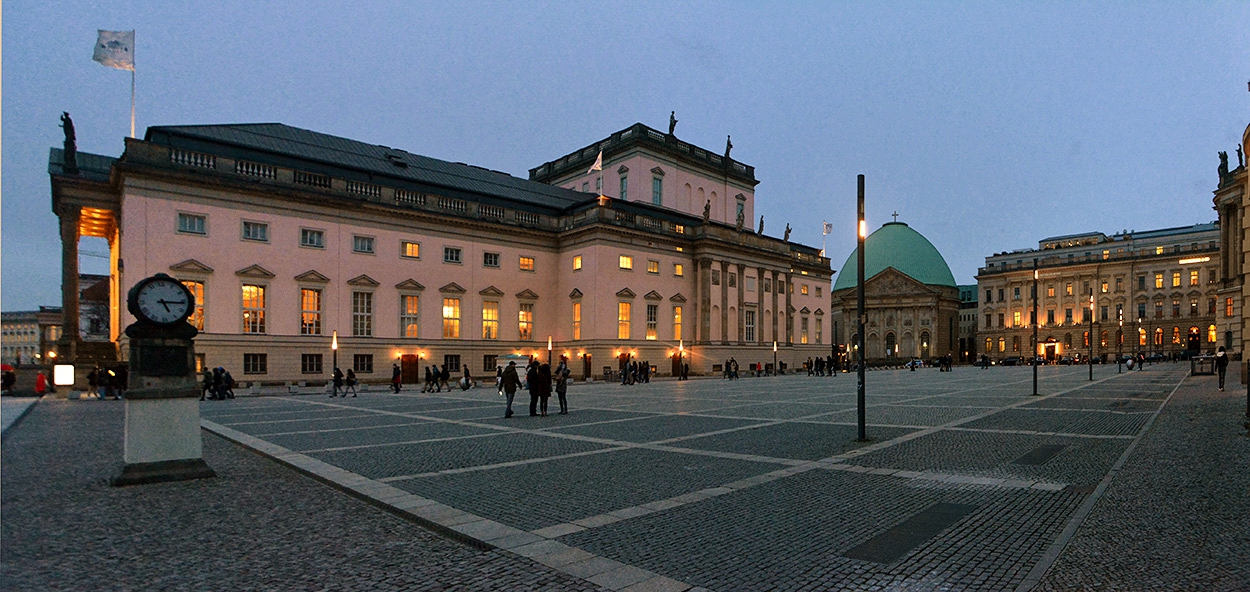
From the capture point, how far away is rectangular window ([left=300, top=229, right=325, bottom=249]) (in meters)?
42.9

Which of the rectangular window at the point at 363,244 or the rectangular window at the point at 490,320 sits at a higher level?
the rectangular window at the point at 363,244

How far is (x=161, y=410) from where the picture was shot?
1080 centimetres

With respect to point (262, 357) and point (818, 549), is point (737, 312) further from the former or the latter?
point (818, 549)

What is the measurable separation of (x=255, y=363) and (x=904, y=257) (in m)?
125

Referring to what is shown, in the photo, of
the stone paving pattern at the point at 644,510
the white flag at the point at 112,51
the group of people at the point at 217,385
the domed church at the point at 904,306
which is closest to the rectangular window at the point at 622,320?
the group of people at the point at 217,385

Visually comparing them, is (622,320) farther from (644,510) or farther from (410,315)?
(644,510)

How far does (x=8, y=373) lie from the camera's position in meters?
38.2

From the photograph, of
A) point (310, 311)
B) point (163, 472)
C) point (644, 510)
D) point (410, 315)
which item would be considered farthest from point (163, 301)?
point (410, 315)

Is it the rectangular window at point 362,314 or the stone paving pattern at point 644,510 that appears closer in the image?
the stone paving pattern at point 644,510

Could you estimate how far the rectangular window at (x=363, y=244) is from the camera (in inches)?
1778

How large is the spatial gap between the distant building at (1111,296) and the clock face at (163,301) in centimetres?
10731

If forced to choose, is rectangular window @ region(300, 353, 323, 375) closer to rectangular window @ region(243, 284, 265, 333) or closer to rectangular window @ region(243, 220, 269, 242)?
rectangular window @ region(243, 284, 265, 333)

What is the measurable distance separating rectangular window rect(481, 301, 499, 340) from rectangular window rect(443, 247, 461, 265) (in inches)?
159

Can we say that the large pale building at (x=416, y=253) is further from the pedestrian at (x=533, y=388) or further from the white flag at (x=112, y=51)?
the pedestrian at (x=533, y=388)
